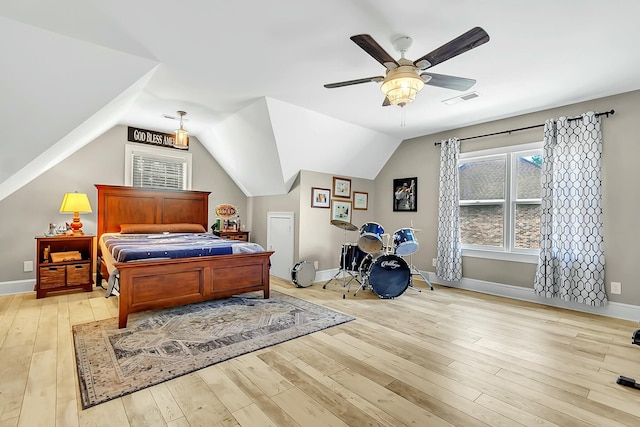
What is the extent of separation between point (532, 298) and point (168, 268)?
4.53 metres

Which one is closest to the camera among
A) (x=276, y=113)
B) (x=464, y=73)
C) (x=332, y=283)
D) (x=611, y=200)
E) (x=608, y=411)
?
(x=608, y=411)

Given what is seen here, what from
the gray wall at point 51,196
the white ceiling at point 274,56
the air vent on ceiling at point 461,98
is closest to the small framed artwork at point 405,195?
the white ceiling at point 274,56

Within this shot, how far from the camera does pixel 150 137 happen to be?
5.08m

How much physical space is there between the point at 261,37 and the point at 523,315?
13.0 ft

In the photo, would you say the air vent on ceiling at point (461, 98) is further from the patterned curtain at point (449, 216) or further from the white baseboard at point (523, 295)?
the white baseboard at point (523, 295)

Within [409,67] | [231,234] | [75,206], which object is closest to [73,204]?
[75,206]

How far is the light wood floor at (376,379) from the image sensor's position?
1.65m

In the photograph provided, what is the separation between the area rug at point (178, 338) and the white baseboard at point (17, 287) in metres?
1.97

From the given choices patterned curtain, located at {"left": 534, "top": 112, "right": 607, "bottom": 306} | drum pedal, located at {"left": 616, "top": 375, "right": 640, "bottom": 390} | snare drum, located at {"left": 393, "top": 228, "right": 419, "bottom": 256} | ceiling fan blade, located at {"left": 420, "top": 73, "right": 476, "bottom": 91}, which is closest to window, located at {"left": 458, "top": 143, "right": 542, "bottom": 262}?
patterned curtain, located at {"left": 534, "top": 112, "right": 607, "bottom": 306}

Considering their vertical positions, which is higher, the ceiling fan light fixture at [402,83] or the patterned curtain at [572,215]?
the ceiling fan light fixture at [402,83]

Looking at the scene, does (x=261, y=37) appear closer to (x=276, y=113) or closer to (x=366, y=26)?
(x=366, y=26)

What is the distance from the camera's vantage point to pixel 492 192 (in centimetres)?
441

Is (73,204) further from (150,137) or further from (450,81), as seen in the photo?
(450,81)

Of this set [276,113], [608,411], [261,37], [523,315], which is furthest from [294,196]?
[608,411]
